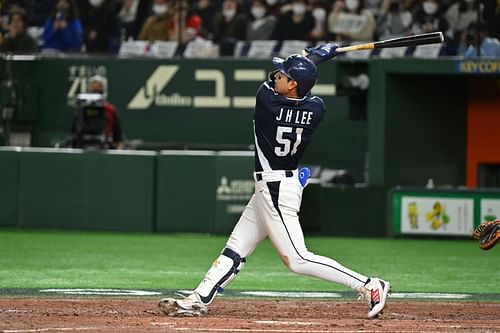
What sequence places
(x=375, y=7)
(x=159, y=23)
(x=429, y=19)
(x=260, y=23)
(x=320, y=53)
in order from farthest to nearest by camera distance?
(x=159, y=23) → (x=260, y=23) → (x=375, y=7) → (x=429, y=19) → (x=320, y=53)

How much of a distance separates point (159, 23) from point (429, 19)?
4400 mm

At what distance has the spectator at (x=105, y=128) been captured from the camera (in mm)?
17703

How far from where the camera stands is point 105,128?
17938mm

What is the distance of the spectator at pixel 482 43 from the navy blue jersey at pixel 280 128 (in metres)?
8.58

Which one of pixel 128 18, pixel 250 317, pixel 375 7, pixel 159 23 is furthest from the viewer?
pixel 128 18

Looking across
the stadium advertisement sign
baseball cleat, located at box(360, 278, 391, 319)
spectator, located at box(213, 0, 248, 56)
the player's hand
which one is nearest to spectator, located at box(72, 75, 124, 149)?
spectator, located at box(213, 0, 248, 56)

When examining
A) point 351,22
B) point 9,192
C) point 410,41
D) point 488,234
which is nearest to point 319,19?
point 351,22

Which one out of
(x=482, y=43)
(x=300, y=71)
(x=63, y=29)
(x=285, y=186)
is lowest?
(x=285, y=186)

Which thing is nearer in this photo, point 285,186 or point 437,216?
point 285,186

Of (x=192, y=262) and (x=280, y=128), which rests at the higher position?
(x=280, y=128)

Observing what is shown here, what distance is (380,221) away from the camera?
17141 millimetres

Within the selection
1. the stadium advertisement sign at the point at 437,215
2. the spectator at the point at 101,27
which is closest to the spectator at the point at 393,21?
the stadium advertisement sign at the point at 437,215

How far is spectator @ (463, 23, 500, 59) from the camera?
53.7ft

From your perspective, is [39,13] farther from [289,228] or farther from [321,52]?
[289,228]
